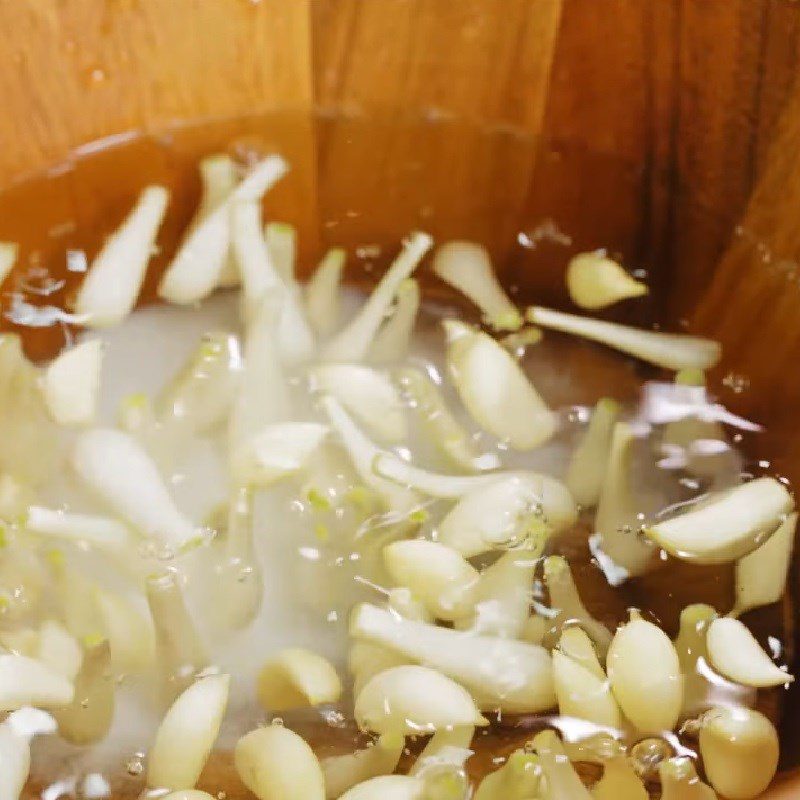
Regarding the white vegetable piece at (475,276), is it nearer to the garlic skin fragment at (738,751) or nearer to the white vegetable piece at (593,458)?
the white vegetable piece at (593,458)

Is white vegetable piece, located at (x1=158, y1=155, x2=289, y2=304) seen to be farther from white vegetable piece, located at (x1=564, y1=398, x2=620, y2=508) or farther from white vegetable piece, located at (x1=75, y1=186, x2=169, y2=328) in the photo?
white vegetable piece, located at (x1=564, y1=398, x2=620, y2=508)

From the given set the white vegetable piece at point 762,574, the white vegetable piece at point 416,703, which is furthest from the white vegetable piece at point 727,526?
the white vegetable piece at point 416,703

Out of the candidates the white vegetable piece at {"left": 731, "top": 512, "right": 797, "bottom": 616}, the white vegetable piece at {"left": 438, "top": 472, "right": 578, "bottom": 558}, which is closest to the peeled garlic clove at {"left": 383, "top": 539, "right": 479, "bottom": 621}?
the white vegetable piece at {"left": 438, "top": 472, "right": 578, "bottom": 558}

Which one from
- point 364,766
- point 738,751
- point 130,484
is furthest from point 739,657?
point 130,484

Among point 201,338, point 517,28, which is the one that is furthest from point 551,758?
point 517,28

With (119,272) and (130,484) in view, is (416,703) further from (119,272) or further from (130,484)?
(119,272)

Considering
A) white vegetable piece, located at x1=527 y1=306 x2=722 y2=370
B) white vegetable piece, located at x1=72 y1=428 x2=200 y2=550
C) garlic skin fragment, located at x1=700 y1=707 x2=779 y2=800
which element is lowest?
garlic skin fragment, located at x1=700 y1=707 x2=779 y2=800
